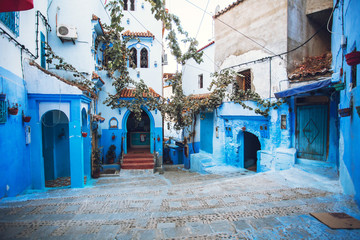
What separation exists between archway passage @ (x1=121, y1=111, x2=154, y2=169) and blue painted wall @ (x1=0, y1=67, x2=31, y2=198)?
6.00 meters

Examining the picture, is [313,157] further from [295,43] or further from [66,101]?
[66,101]

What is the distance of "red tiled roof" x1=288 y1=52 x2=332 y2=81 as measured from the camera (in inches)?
304

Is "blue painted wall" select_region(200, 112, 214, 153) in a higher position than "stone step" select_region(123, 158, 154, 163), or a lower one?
higher

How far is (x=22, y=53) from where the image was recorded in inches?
257

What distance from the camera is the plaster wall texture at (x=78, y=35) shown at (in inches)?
386

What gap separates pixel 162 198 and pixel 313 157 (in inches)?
253

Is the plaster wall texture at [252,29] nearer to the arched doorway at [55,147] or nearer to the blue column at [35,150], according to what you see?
the arched doorway at [55,147]

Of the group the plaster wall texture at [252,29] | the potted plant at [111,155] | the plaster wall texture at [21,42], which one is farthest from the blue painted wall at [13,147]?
the plaster wall texture at [252,29]

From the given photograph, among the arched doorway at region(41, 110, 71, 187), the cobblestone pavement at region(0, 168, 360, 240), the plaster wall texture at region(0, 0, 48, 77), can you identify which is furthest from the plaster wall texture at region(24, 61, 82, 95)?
the cobblestone pavement at region(0, 168, 360, 240)

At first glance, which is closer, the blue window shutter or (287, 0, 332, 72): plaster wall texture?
the blue window shutter

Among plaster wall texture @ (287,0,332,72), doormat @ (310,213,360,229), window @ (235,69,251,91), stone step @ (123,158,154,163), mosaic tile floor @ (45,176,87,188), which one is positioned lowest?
mosaic tile floor @ (45,176,87,188)

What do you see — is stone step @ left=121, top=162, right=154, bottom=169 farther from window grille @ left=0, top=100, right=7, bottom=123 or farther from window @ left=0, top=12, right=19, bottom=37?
window @ left=0, top=12, right=19, bottom=37

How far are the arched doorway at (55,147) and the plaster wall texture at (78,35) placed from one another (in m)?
2.69

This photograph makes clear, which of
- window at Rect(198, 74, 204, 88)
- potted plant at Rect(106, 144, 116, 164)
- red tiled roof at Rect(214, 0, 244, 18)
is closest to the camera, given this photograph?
Result: red tiled roof at Rect(214, 0, 244, 18)
